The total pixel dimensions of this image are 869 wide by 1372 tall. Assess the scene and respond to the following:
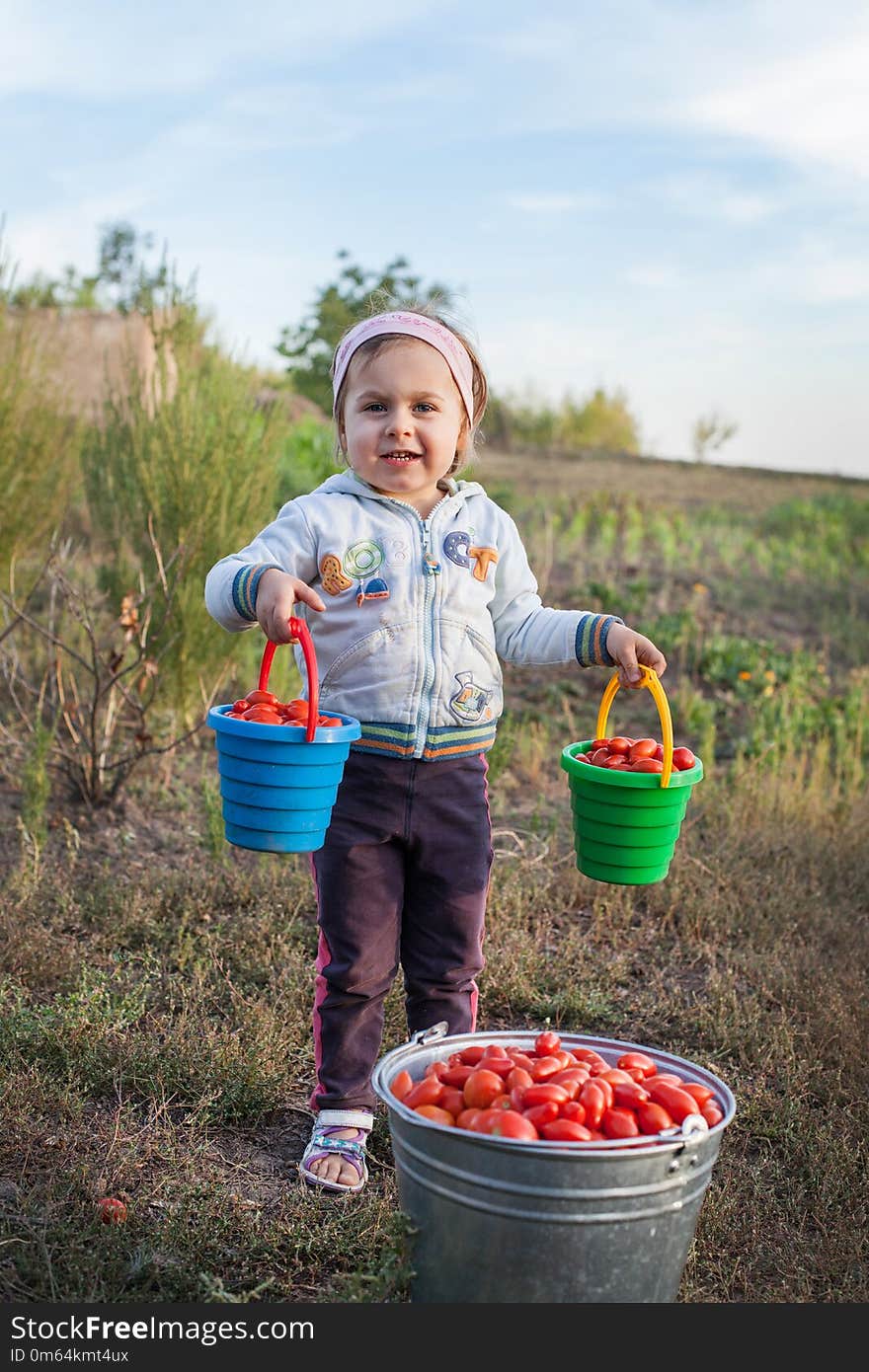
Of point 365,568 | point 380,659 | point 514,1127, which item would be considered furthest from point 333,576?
point 514,1127

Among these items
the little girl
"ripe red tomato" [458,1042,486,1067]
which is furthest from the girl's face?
"ripe red tomato" [458,1042,486,1067]

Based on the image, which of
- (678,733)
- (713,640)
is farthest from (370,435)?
(713,640)

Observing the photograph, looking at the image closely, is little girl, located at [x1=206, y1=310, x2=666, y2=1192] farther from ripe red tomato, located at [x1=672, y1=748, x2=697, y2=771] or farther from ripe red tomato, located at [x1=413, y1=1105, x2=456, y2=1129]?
ripe red tomato, located at [x1=413, y1=1105, x2=456, y2=1129]

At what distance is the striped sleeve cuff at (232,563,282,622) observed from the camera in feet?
8.06

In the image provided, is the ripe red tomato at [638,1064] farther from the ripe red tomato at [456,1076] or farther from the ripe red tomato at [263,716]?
the ripe red tomato at [263,716]

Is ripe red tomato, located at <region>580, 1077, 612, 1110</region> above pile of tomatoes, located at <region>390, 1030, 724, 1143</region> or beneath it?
above

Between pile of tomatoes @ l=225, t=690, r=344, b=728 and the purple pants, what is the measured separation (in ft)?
1.19

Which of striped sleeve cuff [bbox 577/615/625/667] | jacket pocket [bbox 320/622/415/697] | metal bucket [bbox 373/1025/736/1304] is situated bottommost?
metal bucket [bbox 373/1025/736/1304]

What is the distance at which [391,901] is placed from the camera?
9.12 ft

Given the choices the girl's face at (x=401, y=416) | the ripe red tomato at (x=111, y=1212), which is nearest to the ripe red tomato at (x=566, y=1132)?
the ripe red tomato at (x=111, y=1212)

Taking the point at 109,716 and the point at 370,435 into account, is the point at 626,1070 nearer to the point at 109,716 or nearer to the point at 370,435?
the point at 370,435

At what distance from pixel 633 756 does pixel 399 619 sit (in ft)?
1.83

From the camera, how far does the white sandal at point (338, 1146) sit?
267 cm

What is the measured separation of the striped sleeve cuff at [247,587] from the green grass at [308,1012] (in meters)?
1.11
